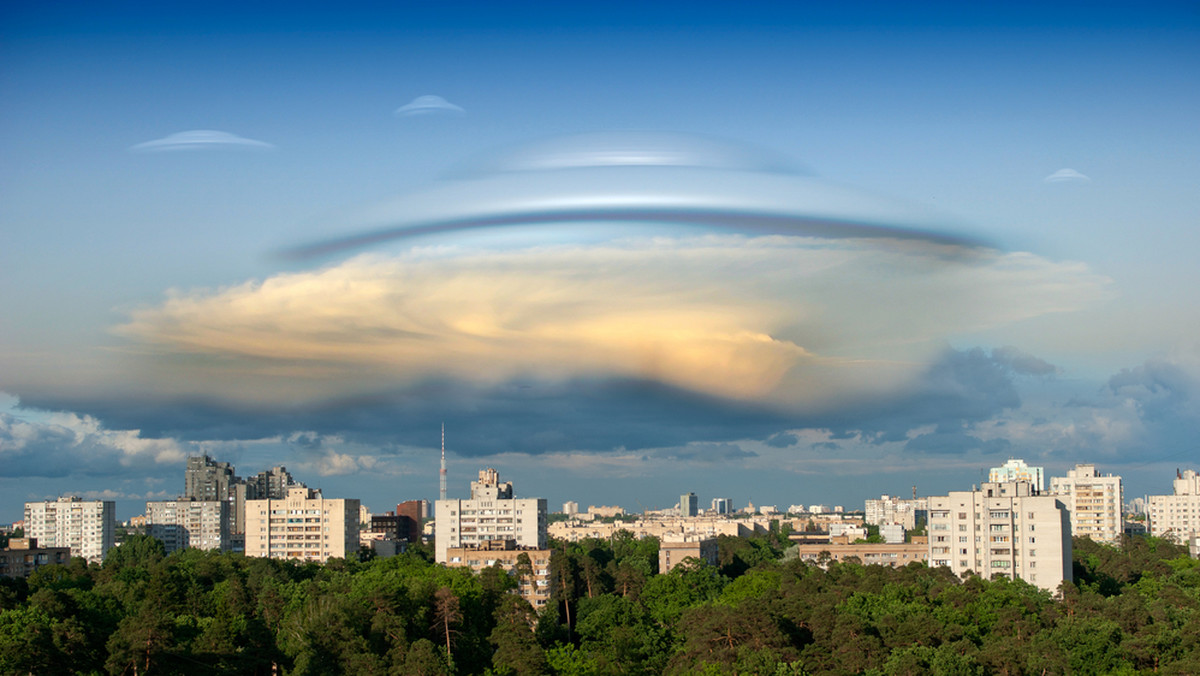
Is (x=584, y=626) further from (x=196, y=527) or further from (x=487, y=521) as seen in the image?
(x=196, y=527)

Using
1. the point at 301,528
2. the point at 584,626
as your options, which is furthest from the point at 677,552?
the point at 584,626

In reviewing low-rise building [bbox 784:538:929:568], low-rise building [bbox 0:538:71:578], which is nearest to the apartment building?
low-rise building [bbox 0:538:71:578]

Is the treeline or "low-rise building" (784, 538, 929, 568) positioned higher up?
the treeline

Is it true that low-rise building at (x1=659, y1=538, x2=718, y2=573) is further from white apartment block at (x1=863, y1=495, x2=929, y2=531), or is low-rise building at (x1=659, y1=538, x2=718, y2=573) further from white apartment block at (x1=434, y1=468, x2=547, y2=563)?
white apartment block at (x1=863, y1=495, x2=929, y2=531)

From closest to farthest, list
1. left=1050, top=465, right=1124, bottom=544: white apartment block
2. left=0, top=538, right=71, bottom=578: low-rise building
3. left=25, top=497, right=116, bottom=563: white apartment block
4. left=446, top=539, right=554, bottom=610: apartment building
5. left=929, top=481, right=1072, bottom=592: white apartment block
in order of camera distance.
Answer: left=929, top=481, right=1072, bottom=592: white apartment block < left=446, top=539, right=554, bottom=610: apartment building < left=0, top=538, right=71, bottom=578: low-rise building < left=1050, top=465, right=1124, bottom=544: white apartment block < left=25, top=497, right=116, bottom=563: white apartment block

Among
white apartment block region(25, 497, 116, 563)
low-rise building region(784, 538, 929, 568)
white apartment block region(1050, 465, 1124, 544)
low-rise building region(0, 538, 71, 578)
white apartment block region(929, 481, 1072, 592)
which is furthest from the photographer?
white apartment block region(25, 497, 116, 563)

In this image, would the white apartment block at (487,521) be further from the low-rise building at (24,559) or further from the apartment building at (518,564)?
the low-rise building at (24,559)
